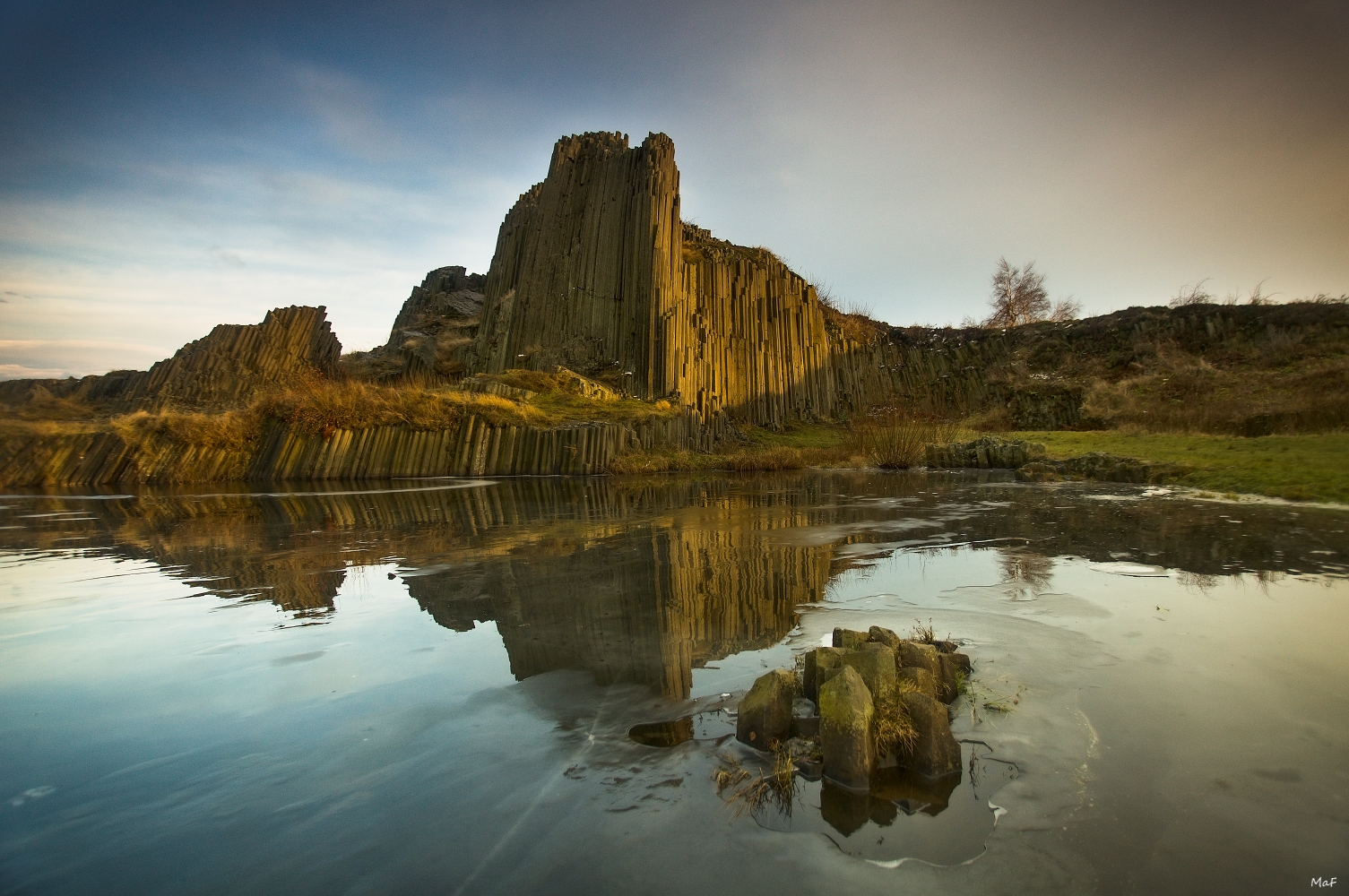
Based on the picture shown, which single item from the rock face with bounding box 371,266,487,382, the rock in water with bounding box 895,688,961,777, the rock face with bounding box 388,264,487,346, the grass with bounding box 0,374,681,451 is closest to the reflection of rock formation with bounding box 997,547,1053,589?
the rock in water with bounding box 895,688,961,777

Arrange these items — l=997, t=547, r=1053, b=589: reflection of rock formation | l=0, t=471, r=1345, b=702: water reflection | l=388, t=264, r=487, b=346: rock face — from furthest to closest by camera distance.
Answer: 1. l=388, t=264, r=487, b=346: rock face
2. l=997, t=547, r=1053, b=589: reflection of rock formation
3. l=0, t=471, r=1345, b=702: water reflection

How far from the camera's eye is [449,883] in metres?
1.84

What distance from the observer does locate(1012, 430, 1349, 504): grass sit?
9266 millimetres

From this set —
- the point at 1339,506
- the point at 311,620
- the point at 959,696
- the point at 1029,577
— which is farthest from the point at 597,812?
the point at 1339,506

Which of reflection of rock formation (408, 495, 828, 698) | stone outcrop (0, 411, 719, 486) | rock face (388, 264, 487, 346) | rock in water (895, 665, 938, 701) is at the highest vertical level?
rock face (388, 264, 487, 346)

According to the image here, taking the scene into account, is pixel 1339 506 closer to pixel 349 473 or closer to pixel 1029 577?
pixel 1029 577

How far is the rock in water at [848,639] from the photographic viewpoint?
322cm

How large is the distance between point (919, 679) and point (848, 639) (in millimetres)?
Answer: 482

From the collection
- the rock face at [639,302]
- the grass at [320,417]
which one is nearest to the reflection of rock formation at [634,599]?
the grass at [320,417]

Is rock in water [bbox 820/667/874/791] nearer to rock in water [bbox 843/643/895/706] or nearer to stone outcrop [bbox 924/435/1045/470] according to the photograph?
rock in water [bbox 843/643/895/706]

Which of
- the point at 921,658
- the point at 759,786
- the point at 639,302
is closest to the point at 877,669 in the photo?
the point at 921,658

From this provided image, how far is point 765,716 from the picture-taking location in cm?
262

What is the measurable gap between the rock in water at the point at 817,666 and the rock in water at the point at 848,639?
9.1 inches

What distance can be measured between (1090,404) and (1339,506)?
19.2 m
